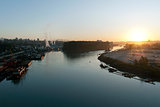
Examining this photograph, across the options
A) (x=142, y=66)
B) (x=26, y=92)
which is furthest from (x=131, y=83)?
(x=26, y=92)

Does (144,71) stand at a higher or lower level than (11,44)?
lower

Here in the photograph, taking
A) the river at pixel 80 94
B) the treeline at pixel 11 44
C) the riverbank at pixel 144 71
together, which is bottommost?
the river at pixel 80 94

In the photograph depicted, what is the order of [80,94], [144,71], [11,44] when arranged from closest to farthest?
1. [80,94]
2. [144,71]
3. [11,44]

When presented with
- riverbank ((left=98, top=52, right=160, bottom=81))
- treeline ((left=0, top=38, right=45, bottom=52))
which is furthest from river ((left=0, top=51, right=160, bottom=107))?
treeline ((left=0, top=38, right=45, bottom=52))

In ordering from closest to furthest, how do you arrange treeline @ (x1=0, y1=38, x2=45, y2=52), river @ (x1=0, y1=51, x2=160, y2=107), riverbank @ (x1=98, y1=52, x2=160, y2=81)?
river @ (x1=0, y1=51, x2=160, y2=107) → riverbank @ (x1=98, y1=52, x2=160, y2=81) → treeline @ (x1=0, y1=38, x2=45, y2=52)

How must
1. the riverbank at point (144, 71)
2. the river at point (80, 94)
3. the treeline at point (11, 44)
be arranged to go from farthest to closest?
the treeline at point (11, 44) < the riverbank at point (144, 71) < the river at point (80, 94)

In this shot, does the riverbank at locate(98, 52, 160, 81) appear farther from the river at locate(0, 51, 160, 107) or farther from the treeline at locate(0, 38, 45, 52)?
the treeline at locate(0, 38, 45, 52)

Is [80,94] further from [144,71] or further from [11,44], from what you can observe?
[11,44]

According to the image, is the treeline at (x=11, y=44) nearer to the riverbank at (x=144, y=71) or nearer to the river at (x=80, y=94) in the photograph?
the river at (x=80, y=94)

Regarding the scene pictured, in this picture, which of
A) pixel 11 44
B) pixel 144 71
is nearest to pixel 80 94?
pixel 144 71

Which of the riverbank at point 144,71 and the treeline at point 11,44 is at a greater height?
the treeline at point 11,44

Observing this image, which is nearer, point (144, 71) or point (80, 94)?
point (80, 94)

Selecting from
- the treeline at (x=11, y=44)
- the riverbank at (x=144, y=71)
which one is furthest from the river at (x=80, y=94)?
the treeline at (x=11, y=44)
